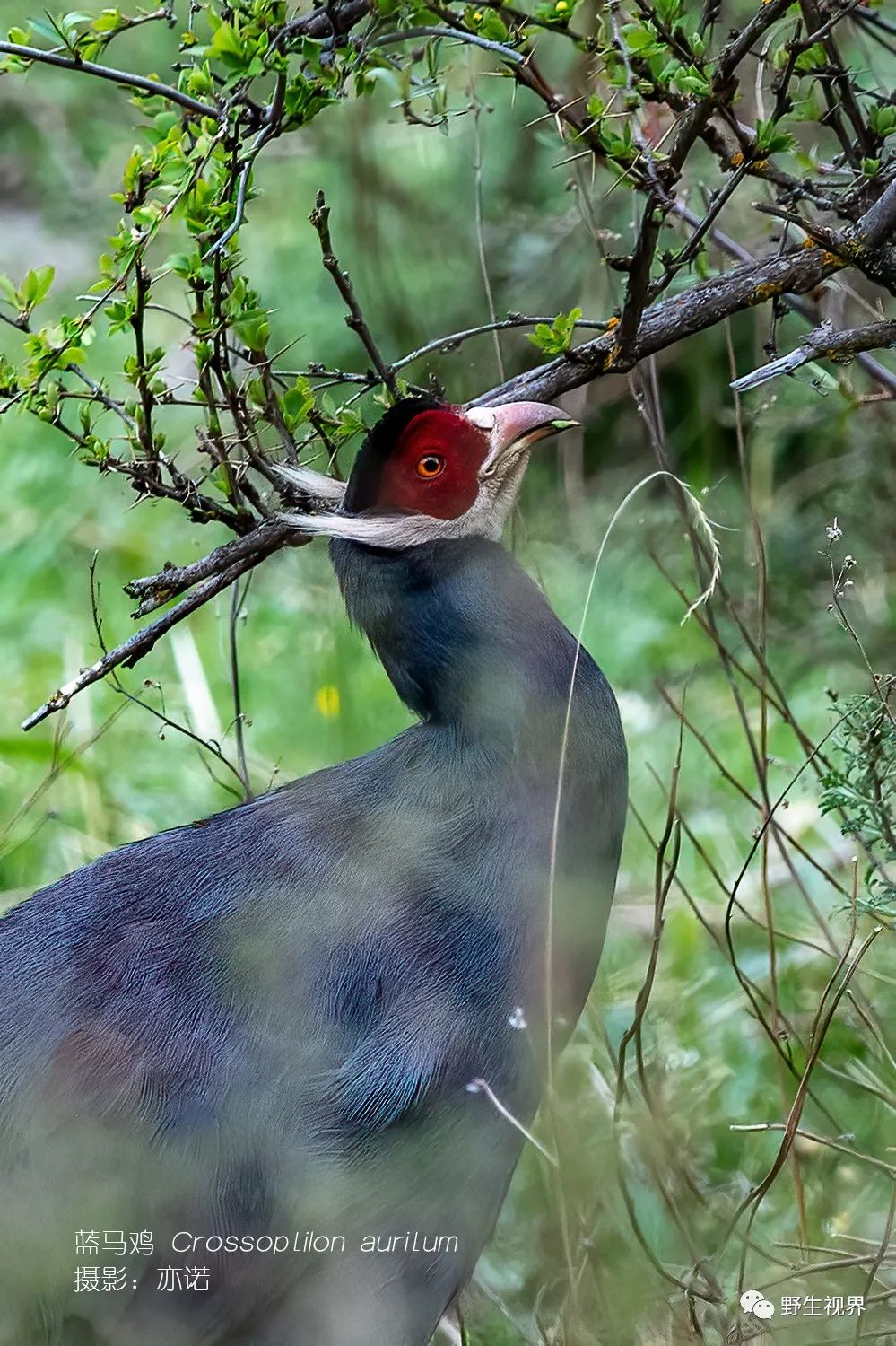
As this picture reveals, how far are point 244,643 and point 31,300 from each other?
2.37 meters

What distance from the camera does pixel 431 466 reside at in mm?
2150

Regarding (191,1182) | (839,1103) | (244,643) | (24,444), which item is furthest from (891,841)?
(24,444)

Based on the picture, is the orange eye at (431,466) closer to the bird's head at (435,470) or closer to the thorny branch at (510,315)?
the bird's head at (435,470)

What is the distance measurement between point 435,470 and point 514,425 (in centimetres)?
13

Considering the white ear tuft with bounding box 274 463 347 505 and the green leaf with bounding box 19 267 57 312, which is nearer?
the green leaf with bounding box 19 267 57 312

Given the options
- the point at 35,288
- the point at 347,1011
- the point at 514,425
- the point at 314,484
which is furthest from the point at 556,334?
the point at 347,1011

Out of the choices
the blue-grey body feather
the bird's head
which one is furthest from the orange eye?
the blue-grey body feather

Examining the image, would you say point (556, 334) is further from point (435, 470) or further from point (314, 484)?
point (314, 484)

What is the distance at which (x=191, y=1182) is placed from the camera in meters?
2.02

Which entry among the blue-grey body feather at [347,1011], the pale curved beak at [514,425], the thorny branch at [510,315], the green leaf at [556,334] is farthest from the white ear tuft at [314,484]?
the green leaf at [556,334]

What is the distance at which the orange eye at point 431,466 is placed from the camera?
2.15 meters

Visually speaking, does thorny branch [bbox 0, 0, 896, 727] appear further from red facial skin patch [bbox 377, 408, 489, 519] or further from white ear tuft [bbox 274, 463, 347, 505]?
red facial skin patch [bbox 377, 408, 489, 519]

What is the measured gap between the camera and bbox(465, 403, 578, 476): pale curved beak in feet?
7.03

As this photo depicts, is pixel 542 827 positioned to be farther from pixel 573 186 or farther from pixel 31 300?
pixel 573 186
